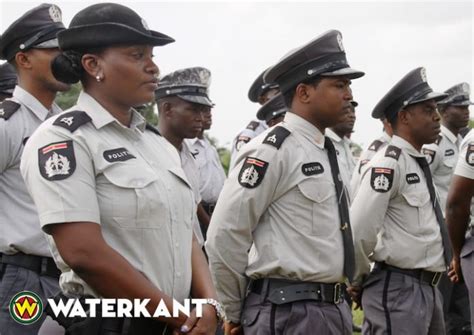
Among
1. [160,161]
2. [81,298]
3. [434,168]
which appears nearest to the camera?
[81,298]

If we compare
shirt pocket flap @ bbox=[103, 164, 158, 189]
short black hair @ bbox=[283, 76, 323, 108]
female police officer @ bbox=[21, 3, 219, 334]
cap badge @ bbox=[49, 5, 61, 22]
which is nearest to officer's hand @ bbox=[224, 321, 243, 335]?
female police officer @ bbox=[21, 3, 219, 334]

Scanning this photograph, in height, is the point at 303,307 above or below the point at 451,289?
above

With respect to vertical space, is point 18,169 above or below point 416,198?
above

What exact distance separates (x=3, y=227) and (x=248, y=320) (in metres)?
1.43

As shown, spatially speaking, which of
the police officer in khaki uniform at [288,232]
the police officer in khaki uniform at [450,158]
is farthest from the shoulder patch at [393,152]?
the police officer in khaki uniform at [450,158]

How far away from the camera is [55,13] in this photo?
4.90 m

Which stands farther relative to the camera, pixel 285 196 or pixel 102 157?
pixel 285 196

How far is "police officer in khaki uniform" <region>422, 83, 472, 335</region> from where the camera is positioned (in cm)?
770

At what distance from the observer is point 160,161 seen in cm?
336

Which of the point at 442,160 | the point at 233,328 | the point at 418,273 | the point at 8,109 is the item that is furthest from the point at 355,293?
the point at 442,160

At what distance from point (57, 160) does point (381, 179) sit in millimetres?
3074

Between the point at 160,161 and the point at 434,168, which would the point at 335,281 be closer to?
the point at 160,161

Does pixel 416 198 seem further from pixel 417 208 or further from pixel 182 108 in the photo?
pixel 182 108

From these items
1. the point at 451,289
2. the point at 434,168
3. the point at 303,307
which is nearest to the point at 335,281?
the point at 303,307
